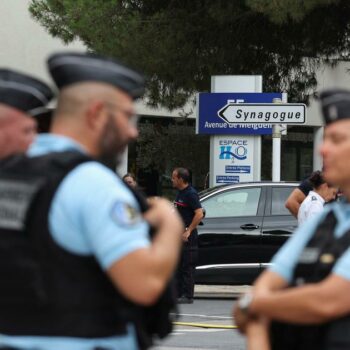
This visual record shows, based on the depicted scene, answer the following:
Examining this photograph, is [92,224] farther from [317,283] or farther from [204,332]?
[204,332]

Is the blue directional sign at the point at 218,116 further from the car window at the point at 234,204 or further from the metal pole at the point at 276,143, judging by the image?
the car window at the point at 234,204

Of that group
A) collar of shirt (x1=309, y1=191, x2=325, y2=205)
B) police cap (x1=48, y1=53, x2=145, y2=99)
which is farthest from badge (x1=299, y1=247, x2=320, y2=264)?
collar of shirt (x1=309, y1=191, x2=325, y2=205)

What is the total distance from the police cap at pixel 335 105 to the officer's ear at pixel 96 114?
25.2 inches

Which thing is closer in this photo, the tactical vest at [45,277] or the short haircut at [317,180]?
the tactical vest at [45,277]

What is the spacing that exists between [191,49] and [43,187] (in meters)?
19.8

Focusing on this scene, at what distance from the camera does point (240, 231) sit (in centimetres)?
1558

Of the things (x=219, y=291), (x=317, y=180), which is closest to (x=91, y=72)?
(x=317, y=180)

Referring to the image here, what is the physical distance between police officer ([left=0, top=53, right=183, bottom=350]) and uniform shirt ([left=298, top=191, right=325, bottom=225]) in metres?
7.57

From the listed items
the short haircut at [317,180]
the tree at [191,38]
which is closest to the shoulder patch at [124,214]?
the short haircut at [317,180]

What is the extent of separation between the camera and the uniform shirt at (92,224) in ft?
10.1

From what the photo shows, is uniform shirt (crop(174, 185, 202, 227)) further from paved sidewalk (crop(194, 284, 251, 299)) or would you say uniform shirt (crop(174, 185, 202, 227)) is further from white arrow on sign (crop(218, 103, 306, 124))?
white arrow on sign (crop(218, 103, 306, 124))

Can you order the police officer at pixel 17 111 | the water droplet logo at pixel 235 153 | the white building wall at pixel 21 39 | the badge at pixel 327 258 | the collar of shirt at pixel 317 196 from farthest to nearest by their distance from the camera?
the white building wall at pixel 21 39 → the water droplet logo at pixel 235 153 → the collar of shirt at pixel 317 196 → the police officer at pixel 17 111 → the badge at pixel 327 258

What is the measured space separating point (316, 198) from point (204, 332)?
5.88ft

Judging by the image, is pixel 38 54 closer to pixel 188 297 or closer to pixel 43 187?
pixel 188 297
